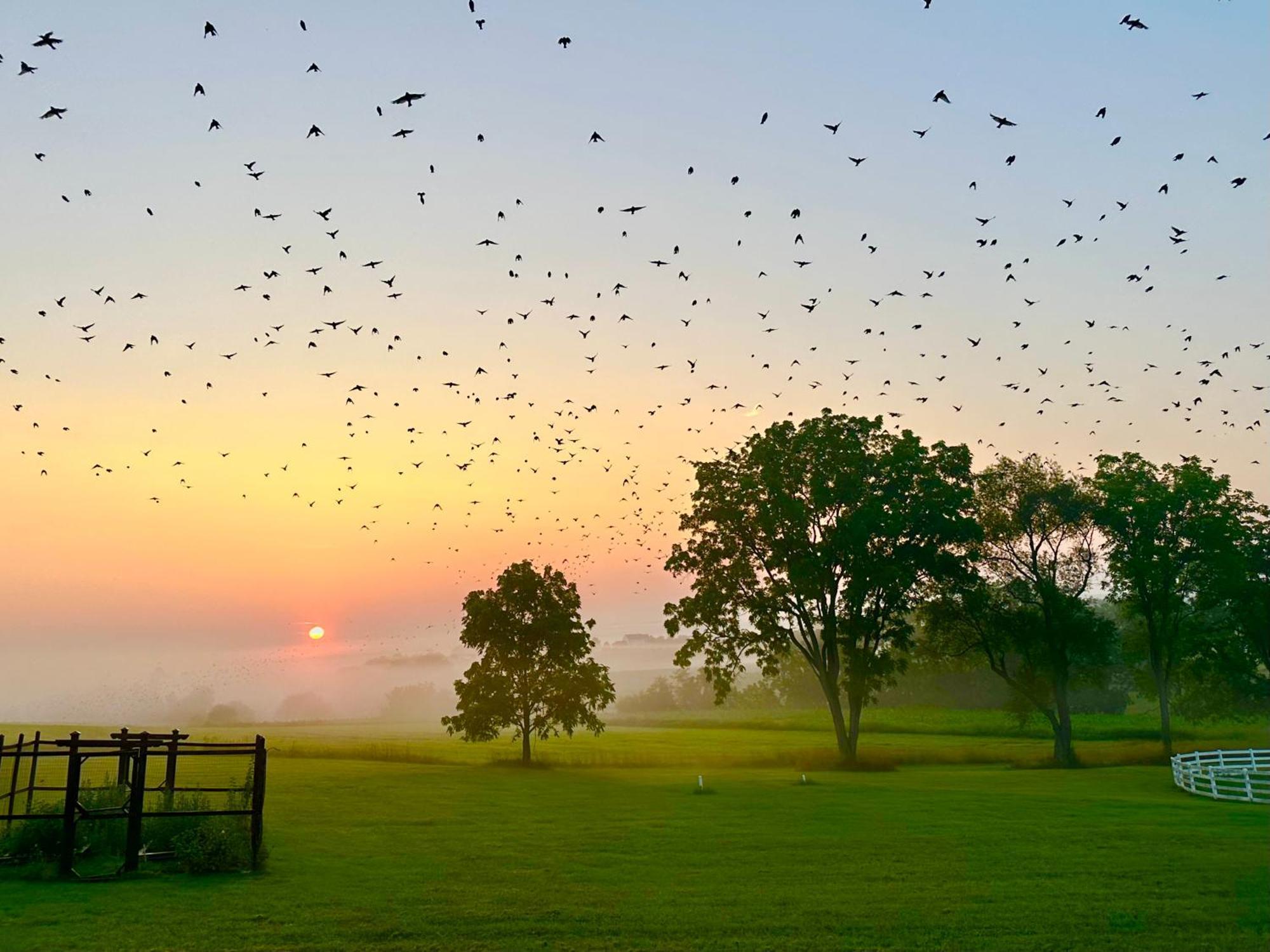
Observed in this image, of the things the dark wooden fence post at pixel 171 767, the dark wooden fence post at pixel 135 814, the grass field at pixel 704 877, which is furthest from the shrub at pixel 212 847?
the dark wooden fence post at pixel 171 767

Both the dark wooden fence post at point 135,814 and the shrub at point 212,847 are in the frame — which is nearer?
the dark wooden fence post at point 135,814

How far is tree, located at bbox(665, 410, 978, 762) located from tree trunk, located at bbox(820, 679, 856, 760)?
0.43ft

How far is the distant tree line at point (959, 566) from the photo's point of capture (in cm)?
6269

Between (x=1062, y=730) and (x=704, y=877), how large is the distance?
50.7 metres

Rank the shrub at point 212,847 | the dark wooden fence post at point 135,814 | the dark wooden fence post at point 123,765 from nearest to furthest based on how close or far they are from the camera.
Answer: the dark wooden fence post at point 135,814 < the shrub at point 212,847 < the dark wooden fence post at point 123,765

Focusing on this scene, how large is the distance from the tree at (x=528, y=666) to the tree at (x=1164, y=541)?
134 ft

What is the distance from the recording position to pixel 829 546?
6212cm

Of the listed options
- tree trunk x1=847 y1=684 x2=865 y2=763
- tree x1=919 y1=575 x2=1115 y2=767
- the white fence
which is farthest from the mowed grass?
the white fence

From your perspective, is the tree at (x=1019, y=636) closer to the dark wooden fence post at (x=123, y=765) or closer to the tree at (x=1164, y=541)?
the tree at (x=1164, y=541)

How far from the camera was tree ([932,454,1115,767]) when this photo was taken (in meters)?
67.6

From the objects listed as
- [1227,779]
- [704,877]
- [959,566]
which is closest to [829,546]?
[959,566]

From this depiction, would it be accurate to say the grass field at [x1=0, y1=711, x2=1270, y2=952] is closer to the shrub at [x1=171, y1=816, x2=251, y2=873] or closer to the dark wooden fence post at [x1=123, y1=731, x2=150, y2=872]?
the shrub at [x1=171, y1=816, x2=251, y2=873]

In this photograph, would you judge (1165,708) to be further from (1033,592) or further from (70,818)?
(70,818)

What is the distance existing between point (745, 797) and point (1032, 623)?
124 ft
